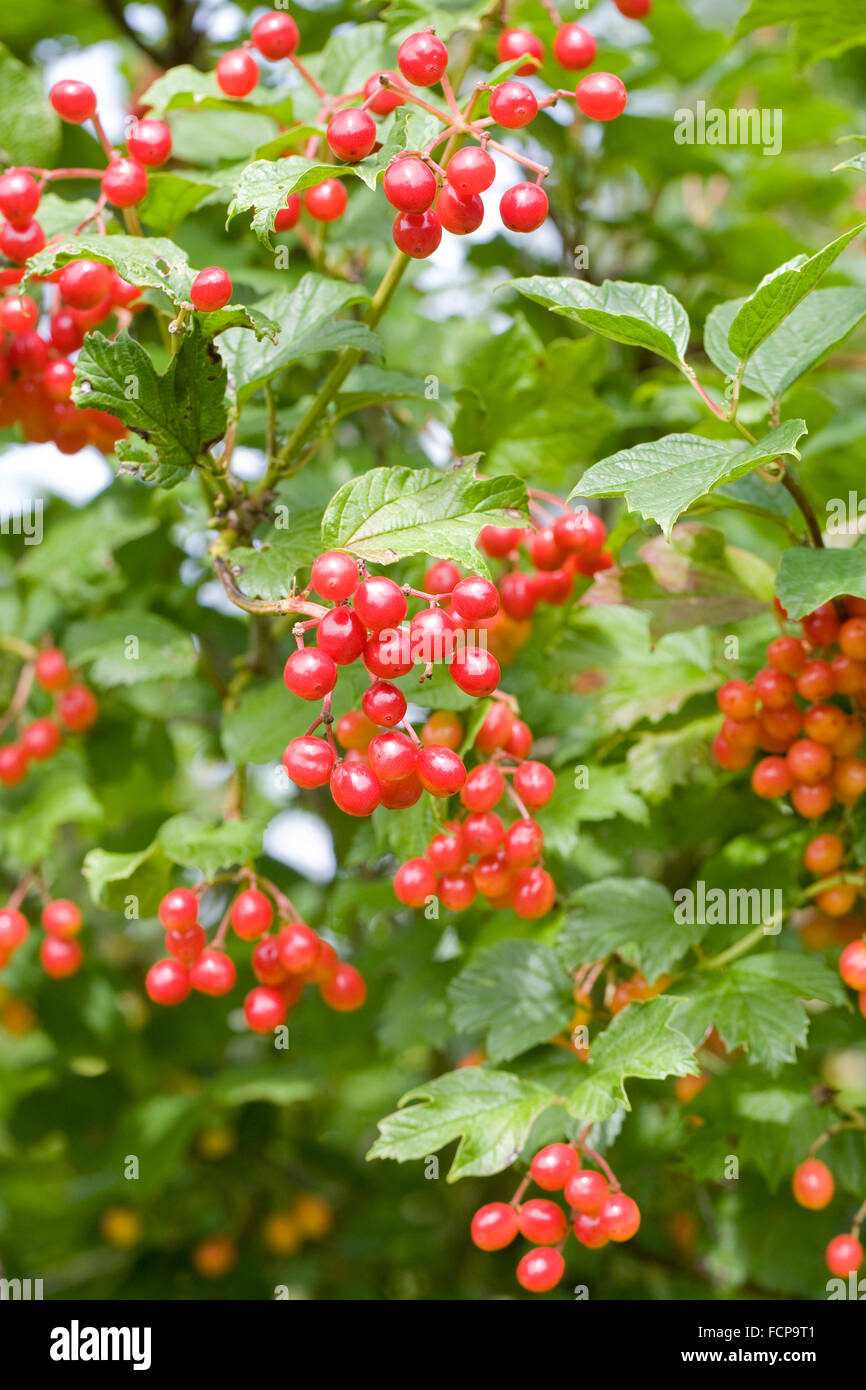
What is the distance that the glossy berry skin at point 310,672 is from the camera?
3.02ft

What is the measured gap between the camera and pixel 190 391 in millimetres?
1048

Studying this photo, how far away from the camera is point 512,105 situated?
98 cm

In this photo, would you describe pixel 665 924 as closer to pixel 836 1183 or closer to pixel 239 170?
pixel 836 1183

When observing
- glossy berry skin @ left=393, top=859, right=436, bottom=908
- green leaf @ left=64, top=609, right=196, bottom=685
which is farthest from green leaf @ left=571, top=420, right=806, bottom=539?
green leaf @ left=64, top=609, right=196, bottom=685

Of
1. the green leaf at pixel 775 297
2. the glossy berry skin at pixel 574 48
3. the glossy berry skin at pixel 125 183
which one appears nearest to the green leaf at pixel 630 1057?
the green leaf at pixel 775 297

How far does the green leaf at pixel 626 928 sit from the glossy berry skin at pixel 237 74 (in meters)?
0.94

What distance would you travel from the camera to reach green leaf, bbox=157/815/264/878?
4.03 ft

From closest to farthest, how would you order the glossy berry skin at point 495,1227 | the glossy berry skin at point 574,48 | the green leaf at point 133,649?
1. the glossy berry skin at point 495,1227
2. the glossy berry skin at point 574,48
3. the green leaf at point 133,649

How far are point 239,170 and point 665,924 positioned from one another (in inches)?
35.5

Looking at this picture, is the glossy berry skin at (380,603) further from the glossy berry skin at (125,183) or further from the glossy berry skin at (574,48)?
the glossy berry skin at (574,48)

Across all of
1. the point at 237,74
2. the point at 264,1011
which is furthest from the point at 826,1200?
the point at 237,74

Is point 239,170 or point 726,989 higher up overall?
point 239,170

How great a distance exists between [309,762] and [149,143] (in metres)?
0.65
